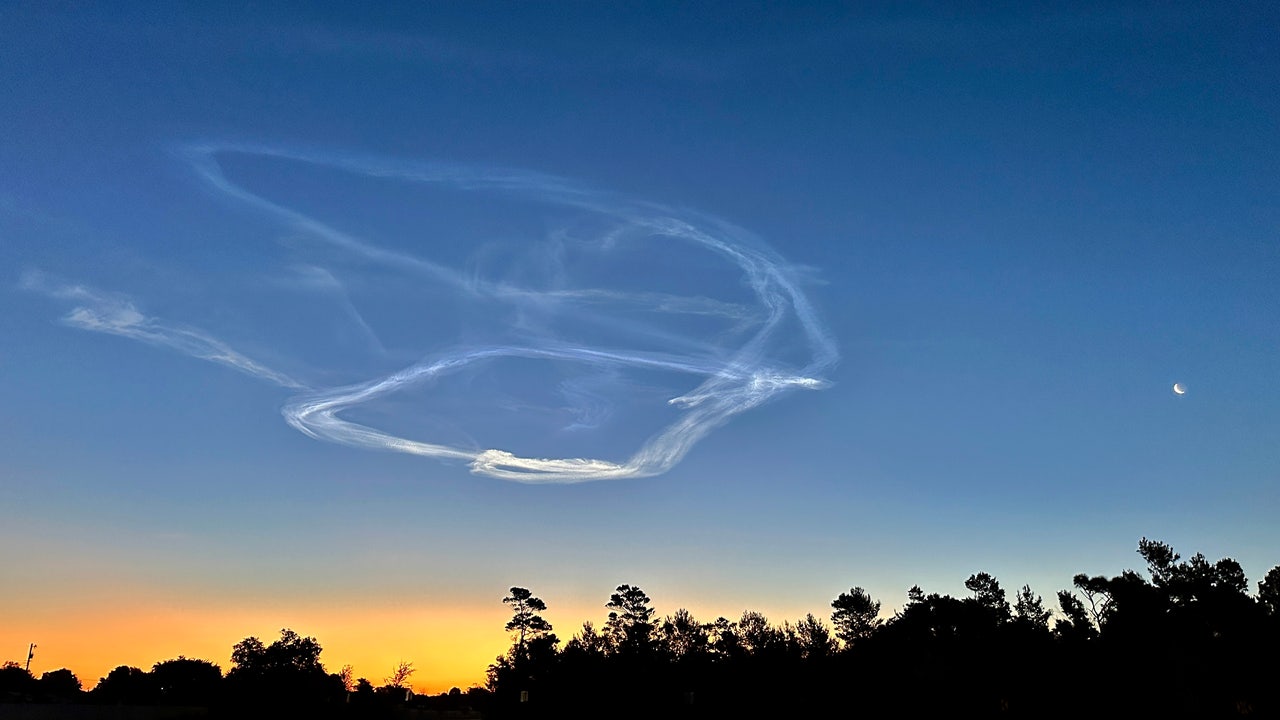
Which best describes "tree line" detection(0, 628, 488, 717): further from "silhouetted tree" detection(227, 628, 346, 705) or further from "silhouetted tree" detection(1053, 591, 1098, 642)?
"silhouetted tree" detection(1053, 591, 1098, 642)

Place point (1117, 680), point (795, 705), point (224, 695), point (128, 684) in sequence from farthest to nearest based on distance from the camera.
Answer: point (128, 684)
point (224, 695)
point (795, 705)
point (1117, 680)

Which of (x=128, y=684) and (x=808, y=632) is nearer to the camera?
(x=808, y=632)

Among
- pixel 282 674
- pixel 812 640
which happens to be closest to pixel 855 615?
pixel 812 640

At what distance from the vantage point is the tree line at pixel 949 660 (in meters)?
46.7

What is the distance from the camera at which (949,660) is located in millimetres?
63906

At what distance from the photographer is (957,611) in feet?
314

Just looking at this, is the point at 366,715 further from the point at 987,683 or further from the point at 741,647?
the point at 987,683

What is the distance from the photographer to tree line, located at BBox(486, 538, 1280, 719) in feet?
153

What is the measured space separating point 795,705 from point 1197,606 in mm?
47819

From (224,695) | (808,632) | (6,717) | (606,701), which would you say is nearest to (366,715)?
(224,695)

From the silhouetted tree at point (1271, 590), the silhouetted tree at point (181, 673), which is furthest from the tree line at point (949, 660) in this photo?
the silhouetted tree at point (181, 673)

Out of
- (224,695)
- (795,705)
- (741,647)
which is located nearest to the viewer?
(795,705)

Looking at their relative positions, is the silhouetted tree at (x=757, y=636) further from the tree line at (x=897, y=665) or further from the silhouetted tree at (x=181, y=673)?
the silhouetted tree at (x=181, y=673)

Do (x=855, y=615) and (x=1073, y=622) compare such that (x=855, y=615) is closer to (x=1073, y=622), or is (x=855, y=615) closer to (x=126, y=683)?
(x=1073, y=622)
